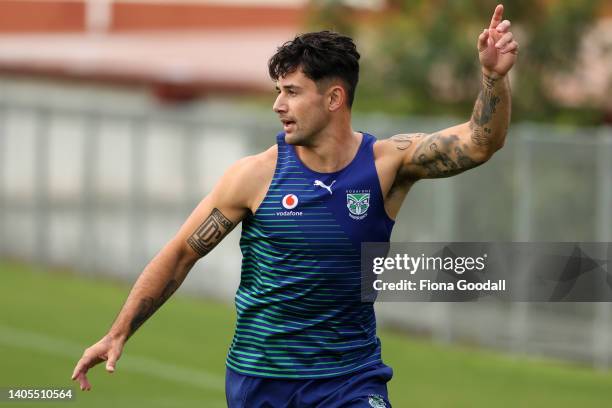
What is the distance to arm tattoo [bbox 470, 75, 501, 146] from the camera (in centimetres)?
673

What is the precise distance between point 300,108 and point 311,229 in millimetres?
538

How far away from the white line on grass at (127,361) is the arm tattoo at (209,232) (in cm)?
656

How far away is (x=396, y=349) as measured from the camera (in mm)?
15773

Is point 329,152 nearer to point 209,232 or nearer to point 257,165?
point 257,165

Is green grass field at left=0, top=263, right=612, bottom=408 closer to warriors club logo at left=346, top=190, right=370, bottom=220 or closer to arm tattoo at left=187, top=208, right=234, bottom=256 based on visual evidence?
arm tattoo at left=187, top=208, right=234, bottom=256

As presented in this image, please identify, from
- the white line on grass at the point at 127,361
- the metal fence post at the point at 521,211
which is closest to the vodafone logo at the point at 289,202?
the white line on grass at the point at 127,361

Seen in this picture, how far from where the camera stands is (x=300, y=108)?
22.8ft

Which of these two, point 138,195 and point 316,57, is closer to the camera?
point 316,57

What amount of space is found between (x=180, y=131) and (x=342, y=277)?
13.1 metres

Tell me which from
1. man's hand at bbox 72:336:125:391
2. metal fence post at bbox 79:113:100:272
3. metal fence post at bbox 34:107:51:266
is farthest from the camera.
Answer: metal fence post at bbox 34:107:51:266

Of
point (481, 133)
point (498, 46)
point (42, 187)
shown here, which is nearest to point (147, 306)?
point (481, 133)

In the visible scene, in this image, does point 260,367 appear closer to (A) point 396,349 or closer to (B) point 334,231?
(B) point 334,231

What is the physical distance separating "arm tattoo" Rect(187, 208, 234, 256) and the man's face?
1.60ft

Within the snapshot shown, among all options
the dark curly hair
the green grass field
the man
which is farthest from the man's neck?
the green grass field
